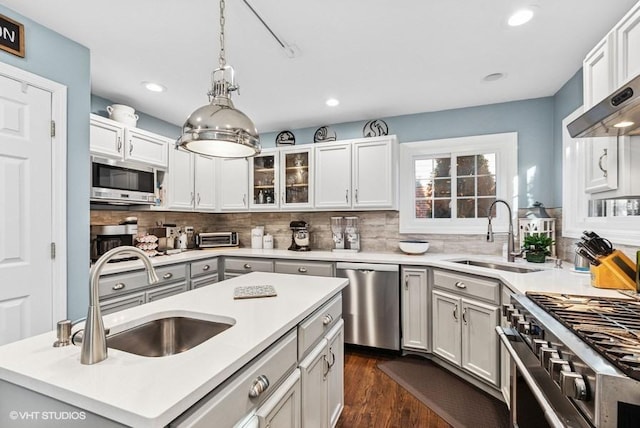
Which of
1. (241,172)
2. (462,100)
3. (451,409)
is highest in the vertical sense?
(462,100)

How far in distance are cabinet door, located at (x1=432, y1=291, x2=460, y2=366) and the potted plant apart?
717 millimetres

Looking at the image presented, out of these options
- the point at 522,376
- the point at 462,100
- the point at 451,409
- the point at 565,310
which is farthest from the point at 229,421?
the point at 462,100

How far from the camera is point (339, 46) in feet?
6.91

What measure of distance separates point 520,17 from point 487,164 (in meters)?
1.64

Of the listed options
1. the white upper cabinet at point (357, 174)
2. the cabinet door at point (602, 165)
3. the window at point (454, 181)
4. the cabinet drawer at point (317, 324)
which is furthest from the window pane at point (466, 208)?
the cabinet drawer at point (317, 324)

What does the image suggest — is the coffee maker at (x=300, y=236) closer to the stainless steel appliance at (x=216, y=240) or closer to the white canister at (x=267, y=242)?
the white canister at (x=267, y=242)

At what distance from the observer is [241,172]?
3.91 metres

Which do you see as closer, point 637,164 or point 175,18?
point 637,164

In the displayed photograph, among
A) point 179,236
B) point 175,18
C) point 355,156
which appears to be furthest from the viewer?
point 179,236

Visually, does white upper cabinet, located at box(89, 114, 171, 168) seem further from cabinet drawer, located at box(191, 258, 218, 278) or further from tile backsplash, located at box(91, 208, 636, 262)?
cabinet drawer, located at box(191, 258, 218, 278)

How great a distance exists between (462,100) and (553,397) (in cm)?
277

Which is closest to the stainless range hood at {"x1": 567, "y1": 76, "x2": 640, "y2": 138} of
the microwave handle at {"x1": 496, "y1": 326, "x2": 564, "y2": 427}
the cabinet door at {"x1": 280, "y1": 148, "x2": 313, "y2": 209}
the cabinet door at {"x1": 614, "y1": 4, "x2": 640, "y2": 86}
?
the cabinet door at {"x1": 614, "y1": 4, "x2": 640, "y2": 86}

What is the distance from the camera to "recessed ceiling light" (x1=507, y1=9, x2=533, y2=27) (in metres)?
1.74

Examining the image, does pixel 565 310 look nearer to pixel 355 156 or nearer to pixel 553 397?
pixel 553 397
